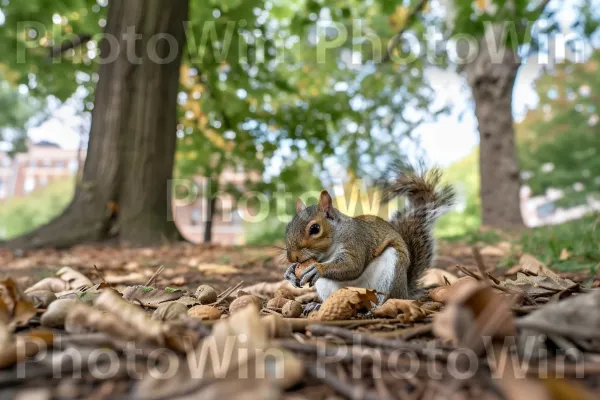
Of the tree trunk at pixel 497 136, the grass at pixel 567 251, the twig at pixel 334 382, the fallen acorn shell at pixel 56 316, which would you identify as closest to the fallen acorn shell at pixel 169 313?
the fallen acorn shell at pixel 56 316

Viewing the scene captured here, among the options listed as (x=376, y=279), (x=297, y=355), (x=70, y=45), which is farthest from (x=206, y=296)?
(x=70, y=45)

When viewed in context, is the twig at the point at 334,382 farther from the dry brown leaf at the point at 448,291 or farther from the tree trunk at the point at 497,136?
the tree trunk at the point at 497,136

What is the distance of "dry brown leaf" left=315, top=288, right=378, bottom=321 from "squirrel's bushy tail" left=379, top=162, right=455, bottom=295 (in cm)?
49

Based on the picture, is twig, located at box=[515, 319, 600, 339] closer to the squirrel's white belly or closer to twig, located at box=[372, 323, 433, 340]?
twig, located at box=[372, 323, 433, 340]

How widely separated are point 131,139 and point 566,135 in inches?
564

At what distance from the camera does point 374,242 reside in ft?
4.97

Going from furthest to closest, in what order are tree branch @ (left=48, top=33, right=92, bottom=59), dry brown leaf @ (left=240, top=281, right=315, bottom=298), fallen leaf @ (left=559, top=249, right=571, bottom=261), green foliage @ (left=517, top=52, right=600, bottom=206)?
green foliage @ (left=517, top=52, right=600, bottom=206) → tree branch @ (left=48, top=33, right=92, bottom=59) → fallen leaf @ (left=559, top=249, right=571, bottom=261) → dry brown leaf @ (left=240, top=281, right=315, bottom=298)

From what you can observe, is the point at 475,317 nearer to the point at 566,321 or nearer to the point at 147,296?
the point at 566,321

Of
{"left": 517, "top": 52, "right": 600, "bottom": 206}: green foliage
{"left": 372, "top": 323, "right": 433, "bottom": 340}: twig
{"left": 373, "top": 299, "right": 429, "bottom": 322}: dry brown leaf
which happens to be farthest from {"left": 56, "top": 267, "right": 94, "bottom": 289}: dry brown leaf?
{"left": 517, "top": 52, "right": 600, "bottom": 206}: green foliage

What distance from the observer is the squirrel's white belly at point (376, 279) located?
142cm

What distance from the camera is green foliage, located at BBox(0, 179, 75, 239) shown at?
74.0 ft

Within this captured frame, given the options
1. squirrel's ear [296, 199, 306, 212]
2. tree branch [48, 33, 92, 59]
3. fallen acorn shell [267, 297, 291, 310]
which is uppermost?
tree branch [48, 33, 92, 59]

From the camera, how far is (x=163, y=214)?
393cm

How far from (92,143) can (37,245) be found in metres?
0.91
